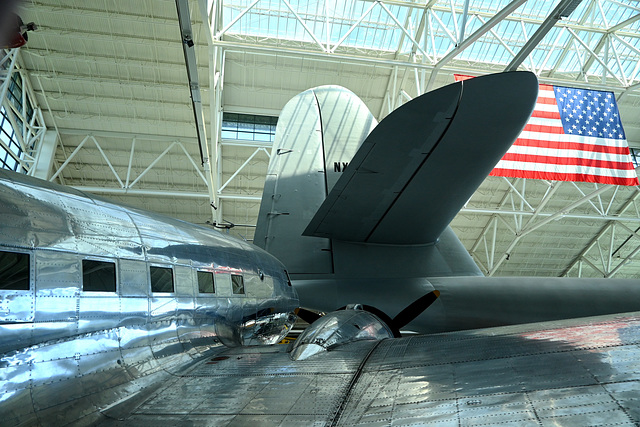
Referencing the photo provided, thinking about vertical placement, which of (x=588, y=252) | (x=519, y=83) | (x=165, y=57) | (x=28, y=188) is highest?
(x=165, y=57)

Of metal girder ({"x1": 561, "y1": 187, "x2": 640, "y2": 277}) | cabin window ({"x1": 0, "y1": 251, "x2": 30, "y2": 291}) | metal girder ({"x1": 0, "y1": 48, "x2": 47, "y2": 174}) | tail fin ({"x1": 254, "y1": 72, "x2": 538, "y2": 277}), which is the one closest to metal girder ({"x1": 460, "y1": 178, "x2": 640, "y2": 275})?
metal girder ({"x1": 561, "y1": 187, "x2": 640, "y2": 277})

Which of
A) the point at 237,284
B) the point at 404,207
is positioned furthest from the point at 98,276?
the point at 404,207

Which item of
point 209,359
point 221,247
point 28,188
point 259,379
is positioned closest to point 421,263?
point 221,247

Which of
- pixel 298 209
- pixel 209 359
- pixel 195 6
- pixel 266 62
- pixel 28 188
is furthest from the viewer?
pixel 266 62

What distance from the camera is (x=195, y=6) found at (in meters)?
20.0

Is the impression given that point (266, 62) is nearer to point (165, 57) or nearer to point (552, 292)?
point (165, 57)

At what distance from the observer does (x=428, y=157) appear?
7129 mm

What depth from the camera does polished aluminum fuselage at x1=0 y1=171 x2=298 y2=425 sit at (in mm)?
3488

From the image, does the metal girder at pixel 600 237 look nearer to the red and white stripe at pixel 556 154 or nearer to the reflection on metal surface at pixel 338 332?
the red and white stripe at pixel 556 154

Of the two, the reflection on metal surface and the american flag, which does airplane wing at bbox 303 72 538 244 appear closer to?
the reflection on metal surface

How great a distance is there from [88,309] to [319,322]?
2886 mm

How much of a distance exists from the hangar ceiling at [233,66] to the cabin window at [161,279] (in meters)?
13.6

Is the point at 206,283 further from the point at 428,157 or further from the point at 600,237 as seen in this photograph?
the point at 600,237

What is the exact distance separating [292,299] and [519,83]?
575cm
